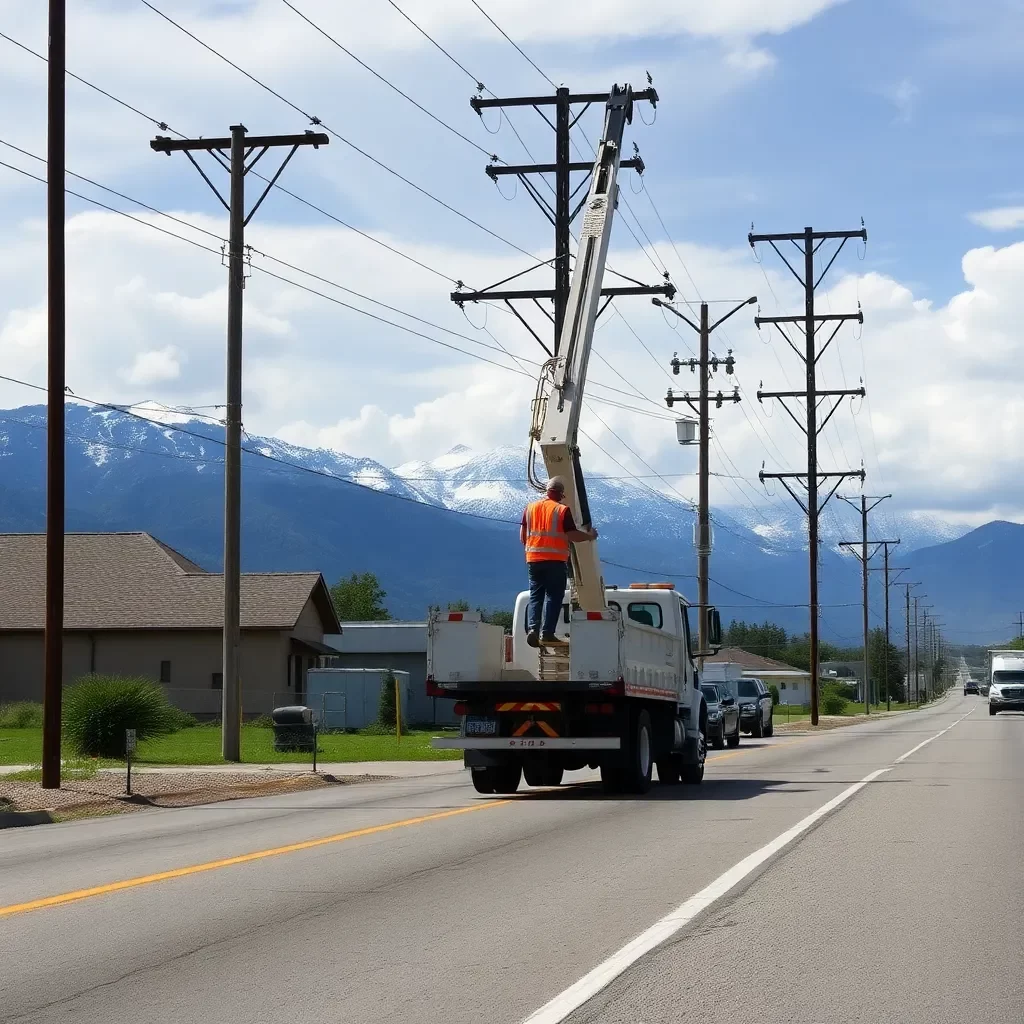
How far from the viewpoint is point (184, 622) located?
52031 mm

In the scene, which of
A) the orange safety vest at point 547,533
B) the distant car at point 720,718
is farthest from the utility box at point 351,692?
the orange safety vest at point 547,533

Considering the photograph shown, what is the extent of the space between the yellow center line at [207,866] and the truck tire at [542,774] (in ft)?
9.39

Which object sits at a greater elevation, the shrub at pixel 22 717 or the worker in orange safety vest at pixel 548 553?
the worker in orange safety vest at pixel 548 553

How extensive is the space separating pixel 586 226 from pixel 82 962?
1632 cm

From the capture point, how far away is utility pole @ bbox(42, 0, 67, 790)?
66.1 ft

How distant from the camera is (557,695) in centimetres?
1853

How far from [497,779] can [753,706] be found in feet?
88.8

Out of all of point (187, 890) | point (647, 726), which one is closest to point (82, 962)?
point (187, 890)

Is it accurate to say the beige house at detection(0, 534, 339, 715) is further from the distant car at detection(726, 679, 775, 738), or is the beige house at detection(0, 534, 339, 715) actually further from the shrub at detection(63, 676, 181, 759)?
the shrub at detection(63, 676, 181, 759)

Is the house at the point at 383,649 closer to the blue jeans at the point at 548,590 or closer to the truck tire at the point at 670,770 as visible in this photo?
the truck tire at the point at 670,770

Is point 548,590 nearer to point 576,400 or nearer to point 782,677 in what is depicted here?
point 576,400

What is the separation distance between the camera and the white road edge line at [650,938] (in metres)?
6.97

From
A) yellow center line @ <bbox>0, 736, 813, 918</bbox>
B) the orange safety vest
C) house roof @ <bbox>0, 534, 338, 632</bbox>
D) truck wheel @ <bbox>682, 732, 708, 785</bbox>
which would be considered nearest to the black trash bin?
truck wheel @ <bbox>682, 732, 708, 785</bbox>

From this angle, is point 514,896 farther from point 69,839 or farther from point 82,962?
point 69,839
